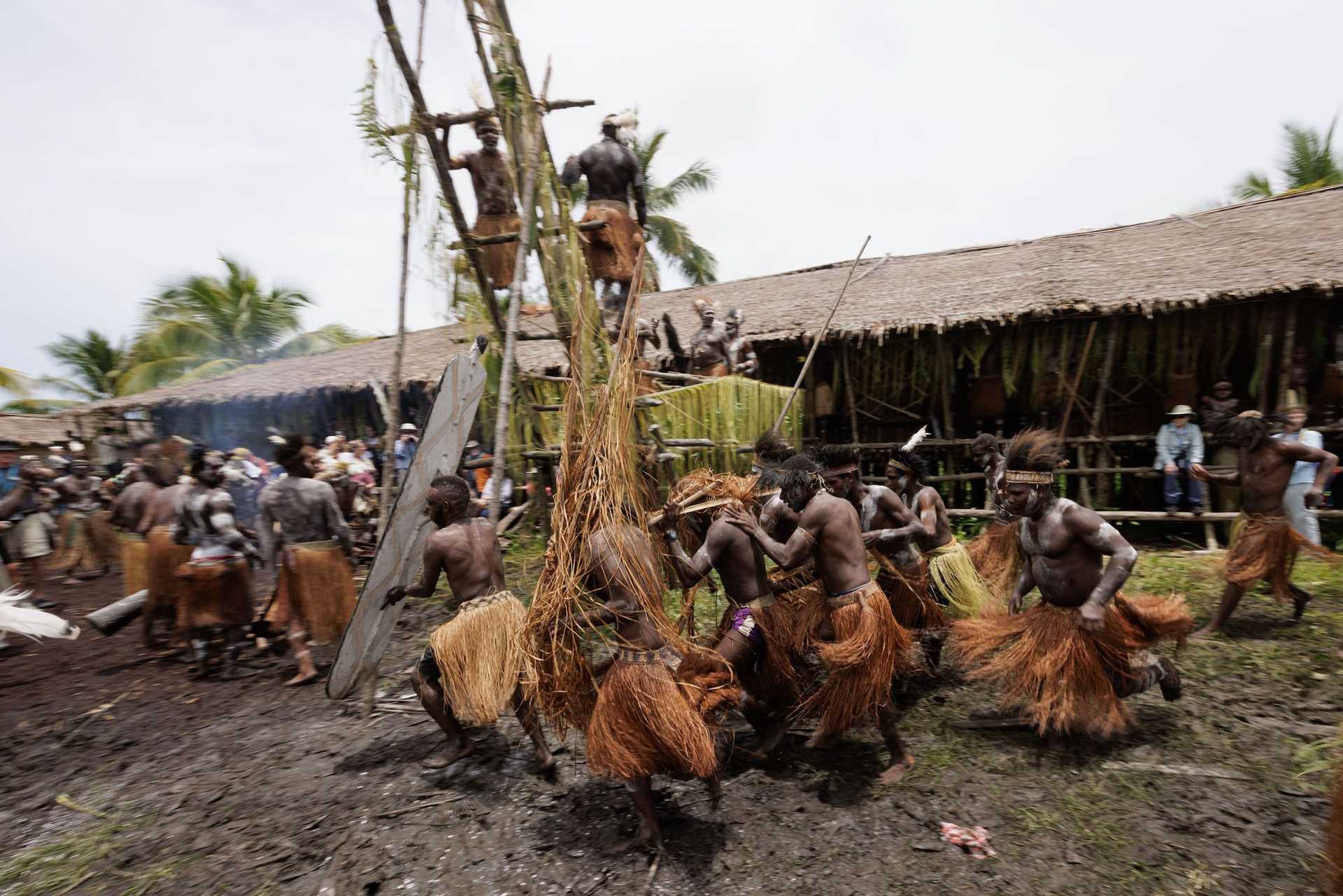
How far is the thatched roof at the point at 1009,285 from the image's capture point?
26.6ft

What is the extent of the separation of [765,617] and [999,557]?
2617mm

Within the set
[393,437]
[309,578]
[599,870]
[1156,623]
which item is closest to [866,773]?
[599,870]

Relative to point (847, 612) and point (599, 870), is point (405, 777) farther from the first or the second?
point (847, 612)

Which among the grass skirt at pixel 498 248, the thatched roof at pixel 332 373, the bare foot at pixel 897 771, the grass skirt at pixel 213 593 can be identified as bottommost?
the bare foot at pixel 897 771

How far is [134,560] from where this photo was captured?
279 inches

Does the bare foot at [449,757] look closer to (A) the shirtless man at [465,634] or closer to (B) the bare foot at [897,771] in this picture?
(A) the shirtless man at [465,634]

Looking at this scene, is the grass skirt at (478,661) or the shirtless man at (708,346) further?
the shirtless man at (708,346)

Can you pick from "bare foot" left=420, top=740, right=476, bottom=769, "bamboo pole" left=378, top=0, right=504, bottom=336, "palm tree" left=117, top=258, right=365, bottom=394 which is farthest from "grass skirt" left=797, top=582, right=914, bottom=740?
"palm tree" left=117, top=258, right=365, bottom=394

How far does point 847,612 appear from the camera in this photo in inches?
142

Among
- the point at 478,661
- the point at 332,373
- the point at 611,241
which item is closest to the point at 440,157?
the point at 611,241

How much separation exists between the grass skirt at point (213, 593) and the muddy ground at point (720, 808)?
0.98 meters

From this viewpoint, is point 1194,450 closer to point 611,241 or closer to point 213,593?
point 611,241

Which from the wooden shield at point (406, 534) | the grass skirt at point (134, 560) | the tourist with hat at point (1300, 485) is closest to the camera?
the wooden shield at point (406, 534)

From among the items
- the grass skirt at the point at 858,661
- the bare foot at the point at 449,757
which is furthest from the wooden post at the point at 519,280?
the grass skirt at the point at 858,661
